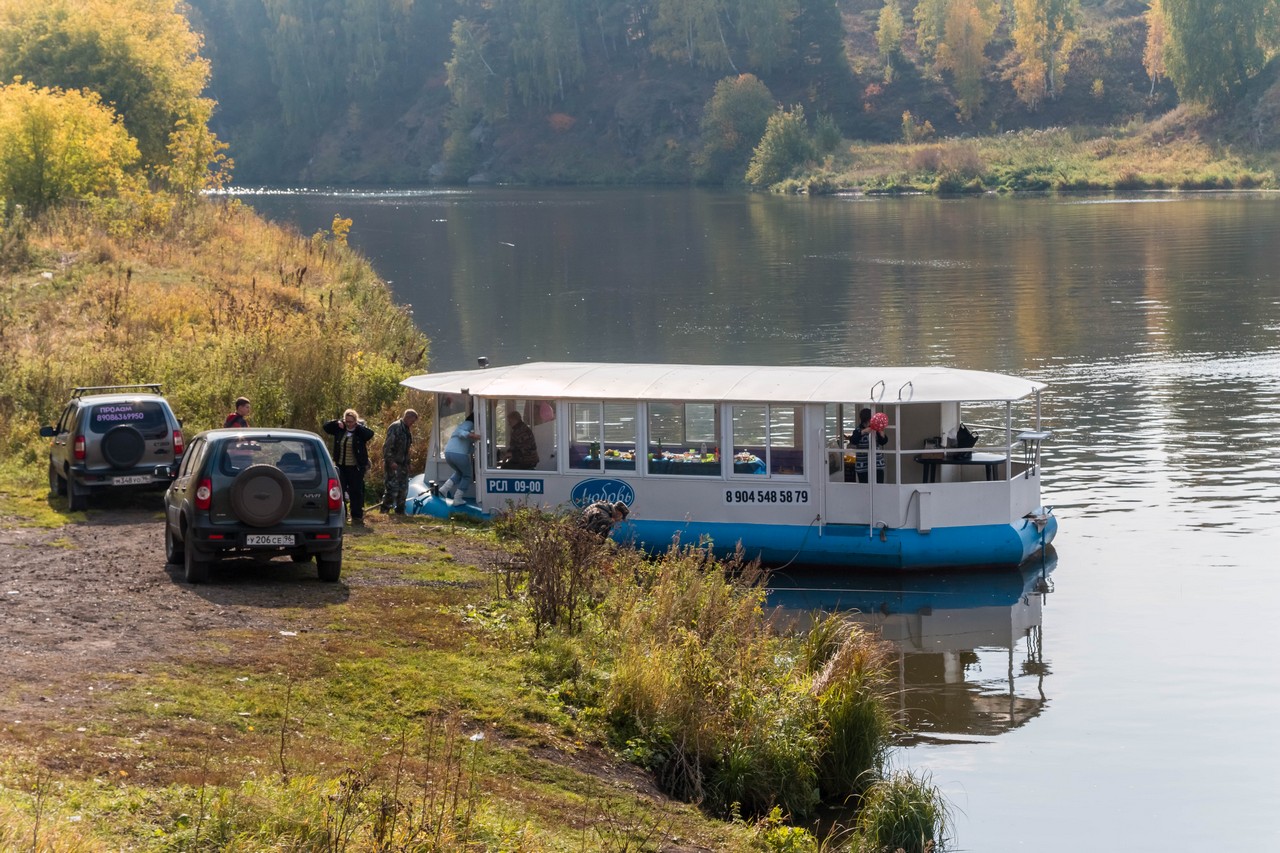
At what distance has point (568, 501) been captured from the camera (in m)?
24.8

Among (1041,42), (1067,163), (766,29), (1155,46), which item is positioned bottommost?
(1067,163)

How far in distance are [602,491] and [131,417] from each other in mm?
7087

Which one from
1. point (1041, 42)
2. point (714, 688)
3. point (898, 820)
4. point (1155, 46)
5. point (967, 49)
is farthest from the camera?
point (967, 49)

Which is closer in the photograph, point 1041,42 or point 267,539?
point 267,539

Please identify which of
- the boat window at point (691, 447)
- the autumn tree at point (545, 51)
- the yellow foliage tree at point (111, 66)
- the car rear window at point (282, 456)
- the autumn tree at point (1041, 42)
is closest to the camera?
the car rear window at point (282, 456)

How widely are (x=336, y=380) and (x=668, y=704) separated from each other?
51.7 ft

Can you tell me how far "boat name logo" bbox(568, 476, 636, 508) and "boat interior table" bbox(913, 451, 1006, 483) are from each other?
4.47 metres

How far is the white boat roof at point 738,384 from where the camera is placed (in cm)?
2378

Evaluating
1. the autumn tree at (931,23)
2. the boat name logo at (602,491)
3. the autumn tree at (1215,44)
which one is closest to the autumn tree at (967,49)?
the autumn tree at (931,23)

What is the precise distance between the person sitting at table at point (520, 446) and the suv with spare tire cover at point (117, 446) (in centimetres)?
521

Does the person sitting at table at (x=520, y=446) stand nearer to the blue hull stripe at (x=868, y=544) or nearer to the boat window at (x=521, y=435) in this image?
the boat window at (x=521, y=435)

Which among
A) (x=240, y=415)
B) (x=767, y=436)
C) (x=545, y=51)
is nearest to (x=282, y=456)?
(x=240, y=415)

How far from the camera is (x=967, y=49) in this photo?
13838 cm

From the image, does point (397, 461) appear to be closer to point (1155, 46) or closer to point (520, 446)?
point (520, 446)
